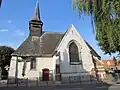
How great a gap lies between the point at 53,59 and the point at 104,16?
22418mm

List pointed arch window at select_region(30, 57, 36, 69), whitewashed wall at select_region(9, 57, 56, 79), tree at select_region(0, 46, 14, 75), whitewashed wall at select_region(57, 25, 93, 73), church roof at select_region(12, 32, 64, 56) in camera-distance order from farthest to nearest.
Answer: tree at select_region(0, 46, 14, 75)
church roof at select_region(12, 32, 64, 56)
pointed arch window at select_region(30, 57, 36, 69)
whitewashed wall at select_region(57, 25, 93, 73)
whitewashed wall at select_region(9, 57, 56, 79)

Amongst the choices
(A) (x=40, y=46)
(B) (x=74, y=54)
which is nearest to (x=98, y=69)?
(B) (x=74, y=54)

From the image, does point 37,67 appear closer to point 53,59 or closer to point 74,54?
point 53,59

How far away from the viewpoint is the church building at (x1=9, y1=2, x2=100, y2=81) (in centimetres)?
2925

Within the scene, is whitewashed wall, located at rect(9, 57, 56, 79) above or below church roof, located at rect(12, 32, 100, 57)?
below

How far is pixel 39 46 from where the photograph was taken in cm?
3159

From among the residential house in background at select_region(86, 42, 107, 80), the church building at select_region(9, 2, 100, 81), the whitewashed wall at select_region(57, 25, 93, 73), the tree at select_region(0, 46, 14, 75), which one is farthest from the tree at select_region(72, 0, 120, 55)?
the tree at select_region(0, 46, 14, 75)

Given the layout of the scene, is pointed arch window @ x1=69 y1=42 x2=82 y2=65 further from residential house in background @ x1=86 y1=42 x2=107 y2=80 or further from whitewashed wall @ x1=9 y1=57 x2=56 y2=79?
whitewashed wall @ x1=9 y1=57 x2=56 y2=79

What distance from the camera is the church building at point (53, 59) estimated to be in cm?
2925

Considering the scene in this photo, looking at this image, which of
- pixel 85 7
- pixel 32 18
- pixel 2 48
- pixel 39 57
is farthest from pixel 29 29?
pixel 85 7

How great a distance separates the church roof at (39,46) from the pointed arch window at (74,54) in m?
2.92

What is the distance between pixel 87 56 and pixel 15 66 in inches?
476

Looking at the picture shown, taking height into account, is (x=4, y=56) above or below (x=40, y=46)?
below

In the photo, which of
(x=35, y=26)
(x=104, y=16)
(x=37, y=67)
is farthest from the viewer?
(x=35, y=26)
